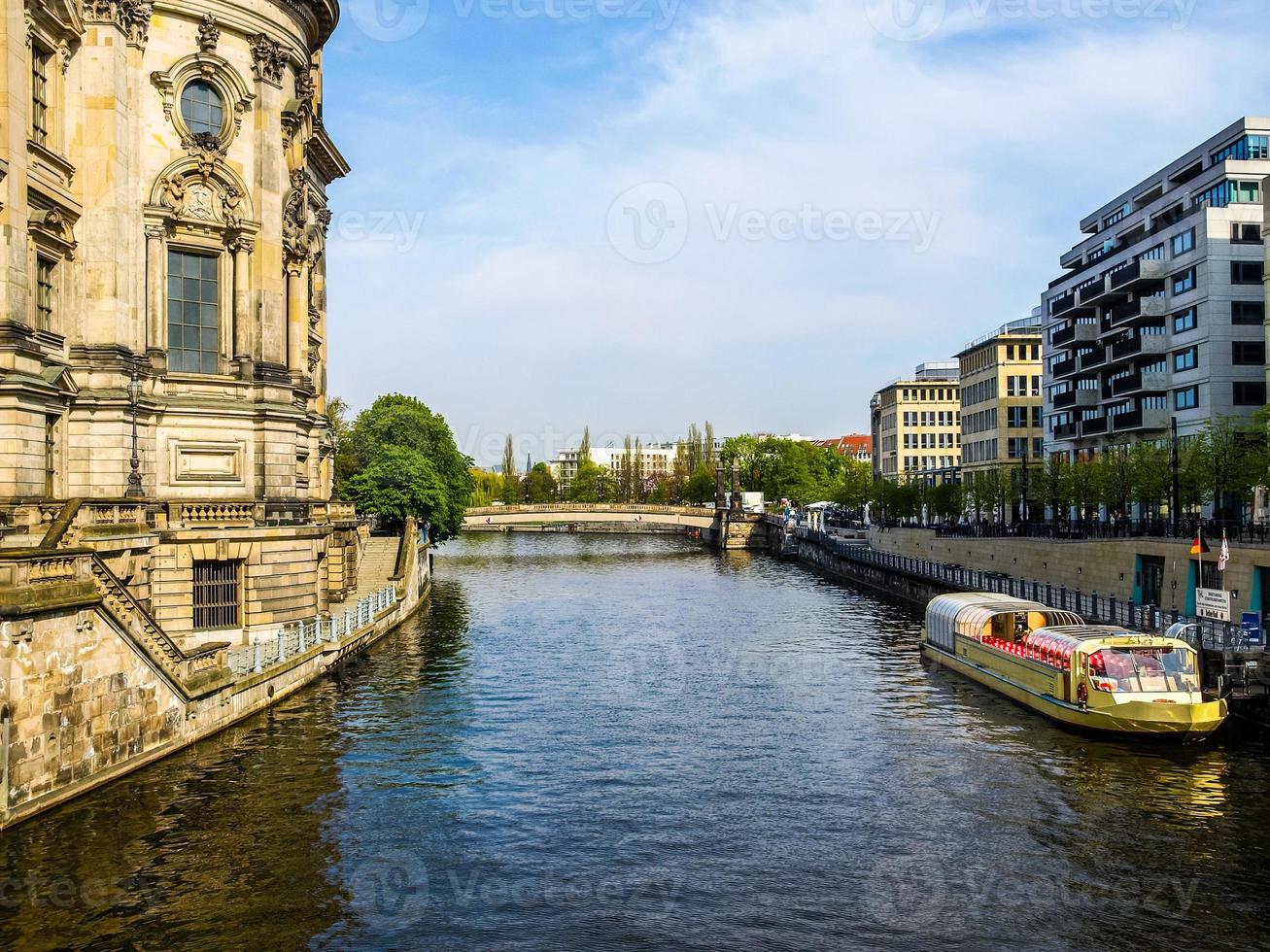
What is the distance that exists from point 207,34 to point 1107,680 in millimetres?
37771

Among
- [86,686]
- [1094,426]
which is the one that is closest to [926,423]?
[1094,426]

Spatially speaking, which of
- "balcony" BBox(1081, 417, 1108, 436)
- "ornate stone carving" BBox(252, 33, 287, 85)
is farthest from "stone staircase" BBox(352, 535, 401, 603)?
"balcony" BBox(1081, 417, 1108, 436)

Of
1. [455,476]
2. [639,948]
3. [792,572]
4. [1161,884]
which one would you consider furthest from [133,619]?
[792,572]

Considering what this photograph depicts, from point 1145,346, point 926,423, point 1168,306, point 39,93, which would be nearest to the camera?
point 39,93

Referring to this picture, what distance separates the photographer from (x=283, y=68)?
144 feet

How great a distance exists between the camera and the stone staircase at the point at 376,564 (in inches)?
2621

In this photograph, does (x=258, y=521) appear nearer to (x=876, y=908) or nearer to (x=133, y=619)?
(x=133, y=619)

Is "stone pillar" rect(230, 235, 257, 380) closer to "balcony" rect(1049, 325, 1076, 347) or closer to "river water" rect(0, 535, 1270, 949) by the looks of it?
"river water" rect(0, 535, 1270, 949)

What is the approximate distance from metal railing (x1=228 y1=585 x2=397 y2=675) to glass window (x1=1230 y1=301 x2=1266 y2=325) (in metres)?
56.8

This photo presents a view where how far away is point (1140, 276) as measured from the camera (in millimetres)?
79688

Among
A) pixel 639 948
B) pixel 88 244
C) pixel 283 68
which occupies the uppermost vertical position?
pixel 283 68

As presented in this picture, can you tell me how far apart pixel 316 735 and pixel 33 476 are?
11.7 metres

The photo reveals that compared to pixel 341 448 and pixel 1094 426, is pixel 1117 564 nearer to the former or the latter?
pixel 1094 426

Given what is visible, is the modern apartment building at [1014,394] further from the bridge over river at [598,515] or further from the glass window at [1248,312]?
the bridge over river at [598,515]
